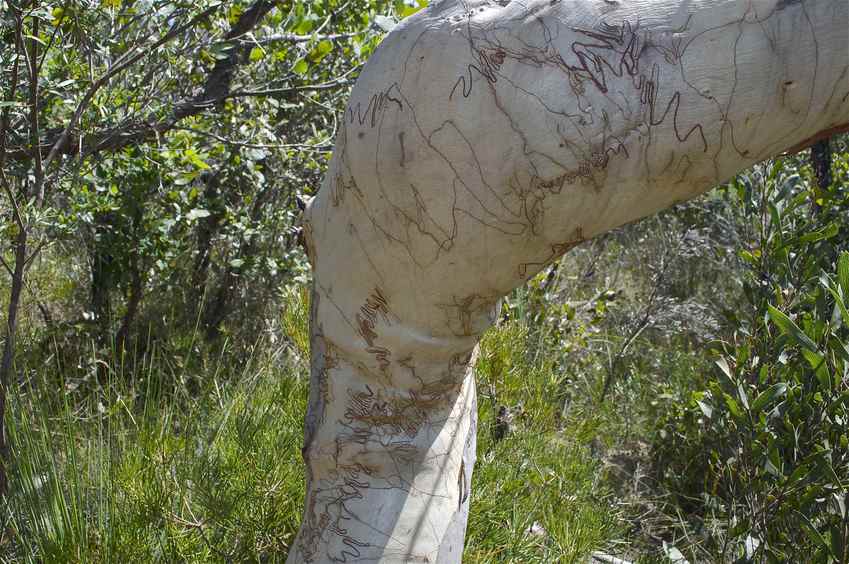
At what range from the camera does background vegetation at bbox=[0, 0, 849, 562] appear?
6.29 feet

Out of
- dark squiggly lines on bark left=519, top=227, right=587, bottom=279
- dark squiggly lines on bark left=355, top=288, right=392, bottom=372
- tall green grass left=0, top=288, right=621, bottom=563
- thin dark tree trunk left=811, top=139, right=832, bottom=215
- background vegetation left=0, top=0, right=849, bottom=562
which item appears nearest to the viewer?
dark squiggly lines on bark left=519, top=227, right=587, bottom=279

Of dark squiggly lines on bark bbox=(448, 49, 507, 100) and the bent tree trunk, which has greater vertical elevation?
dark squiggly lines on bark bbox=(448, 49, 507, 100)

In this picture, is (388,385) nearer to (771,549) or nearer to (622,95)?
(622,95)

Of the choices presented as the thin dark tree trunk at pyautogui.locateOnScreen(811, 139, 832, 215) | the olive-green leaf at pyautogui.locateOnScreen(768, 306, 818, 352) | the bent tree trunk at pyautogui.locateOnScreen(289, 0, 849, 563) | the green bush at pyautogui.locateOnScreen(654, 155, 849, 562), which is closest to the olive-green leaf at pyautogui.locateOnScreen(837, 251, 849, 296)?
the green bush at pyautogui.locateOnScreen(654, 155, 849, 562)

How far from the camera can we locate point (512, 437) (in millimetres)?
2695

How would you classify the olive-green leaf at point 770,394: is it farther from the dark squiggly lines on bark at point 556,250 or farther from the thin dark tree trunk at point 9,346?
the thin dark tree trunk at point 9,346

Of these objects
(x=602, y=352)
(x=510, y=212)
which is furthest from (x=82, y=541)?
(x=602, y=352)

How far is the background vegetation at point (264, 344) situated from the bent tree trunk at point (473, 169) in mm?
486

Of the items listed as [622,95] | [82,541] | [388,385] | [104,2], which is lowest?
[82,541]

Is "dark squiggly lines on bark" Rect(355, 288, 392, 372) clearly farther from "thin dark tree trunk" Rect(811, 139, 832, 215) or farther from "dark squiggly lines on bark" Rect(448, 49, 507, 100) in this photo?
"thin dark tree trunk" Rect(811, 139, 832, 215)

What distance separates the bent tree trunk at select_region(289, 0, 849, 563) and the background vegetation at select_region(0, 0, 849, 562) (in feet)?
1.59

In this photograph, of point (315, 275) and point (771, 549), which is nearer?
point (315, 275)

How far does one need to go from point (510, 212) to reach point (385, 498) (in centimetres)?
53

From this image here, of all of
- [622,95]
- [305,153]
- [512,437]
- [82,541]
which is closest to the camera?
[622,95]
